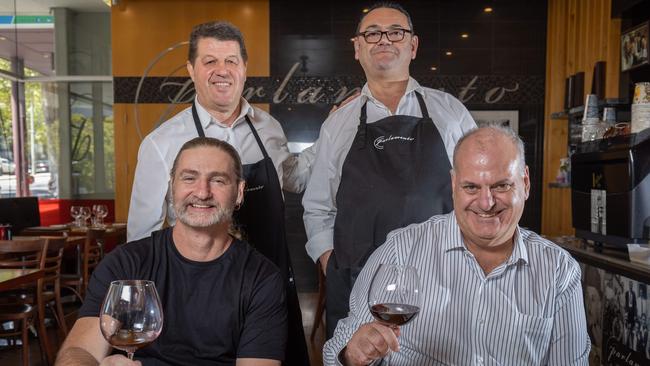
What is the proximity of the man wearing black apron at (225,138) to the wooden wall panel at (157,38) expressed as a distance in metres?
4.39

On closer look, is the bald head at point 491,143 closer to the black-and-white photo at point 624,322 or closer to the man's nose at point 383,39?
the man's nose at point 383,39

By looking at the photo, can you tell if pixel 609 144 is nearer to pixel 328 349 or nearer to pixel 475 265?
pixel 475 265

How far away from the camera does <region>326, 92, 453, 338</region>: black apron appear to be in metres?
2.12

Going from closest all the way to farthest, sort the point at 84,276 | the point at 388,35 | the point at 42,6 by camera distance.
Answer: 1. the point at 388,35
2. the point at 84,276
3. the point at 42,6

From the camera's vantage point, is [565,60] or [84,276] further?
[565,60]

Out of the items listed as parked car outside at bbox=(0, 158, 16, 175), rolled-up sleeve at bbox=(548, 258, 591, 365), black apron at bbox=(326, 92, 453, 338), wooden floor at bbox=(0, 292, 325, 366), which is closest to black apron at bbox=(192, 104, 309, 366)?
black apron at bbox=(326, 92, 453, 338)

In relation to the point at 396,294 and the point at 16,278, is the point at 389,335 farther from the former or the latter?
the point at 16,278

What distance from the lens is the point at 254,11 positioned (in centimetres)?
669

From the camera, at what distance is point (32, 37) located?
7812 mm

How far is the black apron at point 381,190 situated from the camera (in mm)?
2117

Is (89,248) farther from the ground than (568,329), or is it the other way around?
(568,329)

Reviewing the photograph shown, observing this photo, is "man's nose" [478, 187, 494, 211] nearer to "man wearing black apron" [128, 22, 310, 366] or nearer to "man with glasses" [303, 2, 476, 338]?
"man with glasses" [303, 2, 476, 338]

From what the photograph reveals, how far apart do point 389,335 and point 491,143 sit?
652 mm

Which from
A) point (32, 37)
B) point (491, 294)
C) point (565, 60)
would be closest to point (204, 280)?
point (491, 294)
